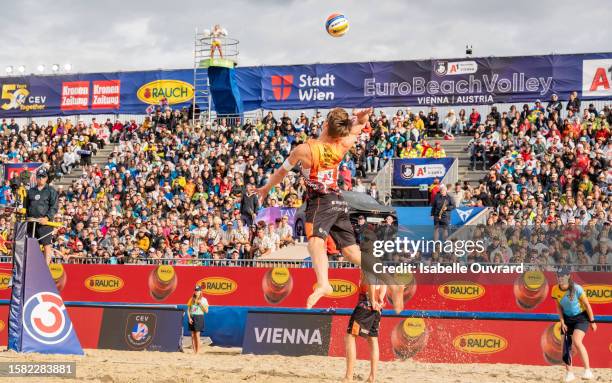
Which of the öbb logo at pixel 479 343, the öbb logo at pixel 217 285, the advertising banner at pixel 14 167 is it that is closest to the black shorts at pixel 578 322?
the öbb logo at pixel 479 343

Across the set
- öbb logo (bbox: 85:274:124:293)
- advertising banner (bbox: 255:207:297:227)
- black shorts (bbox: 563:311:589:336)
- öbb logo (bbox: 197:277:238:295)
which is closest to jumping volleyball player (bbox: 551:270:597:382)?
black shorts (bbox: 563:311:589:336)

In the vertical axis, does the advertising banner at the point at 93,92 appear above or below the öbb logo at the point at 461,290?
above

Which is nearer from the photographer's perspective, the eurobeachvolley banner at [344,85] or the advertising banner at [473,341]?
the advertising banner at [473,341]

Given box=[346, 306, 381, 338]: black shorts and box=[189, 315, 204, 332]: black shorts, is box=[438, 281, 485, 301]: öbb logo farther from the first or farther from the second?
Result: box=[346, 306, 381, 338]: black shorts

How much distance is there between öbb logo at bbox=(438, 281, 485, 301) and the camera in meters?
16.2

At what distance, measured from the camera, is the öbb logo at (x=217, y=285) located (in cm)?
1847

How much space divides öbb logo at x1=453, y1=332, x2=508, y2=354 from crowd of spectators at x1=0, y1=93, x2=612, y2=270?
2699 millimetres

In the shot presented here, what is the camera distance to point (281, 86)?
99.1 feet

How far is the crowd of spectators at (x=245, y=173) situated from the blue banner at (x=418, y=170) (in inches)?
43.2

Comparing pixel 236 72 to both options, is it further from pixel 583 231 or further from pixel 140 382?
pixel 140 382

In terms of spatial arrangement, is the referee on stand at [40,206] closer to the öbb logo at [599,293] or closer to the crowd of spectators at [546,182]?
the crowd of spectators at [546,182]

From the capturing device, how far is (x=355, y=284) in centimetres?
1733

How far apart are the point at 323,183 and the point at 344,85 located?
67.2 ft

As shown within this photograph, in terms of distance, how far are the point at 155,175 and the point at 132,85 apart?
8410mm
